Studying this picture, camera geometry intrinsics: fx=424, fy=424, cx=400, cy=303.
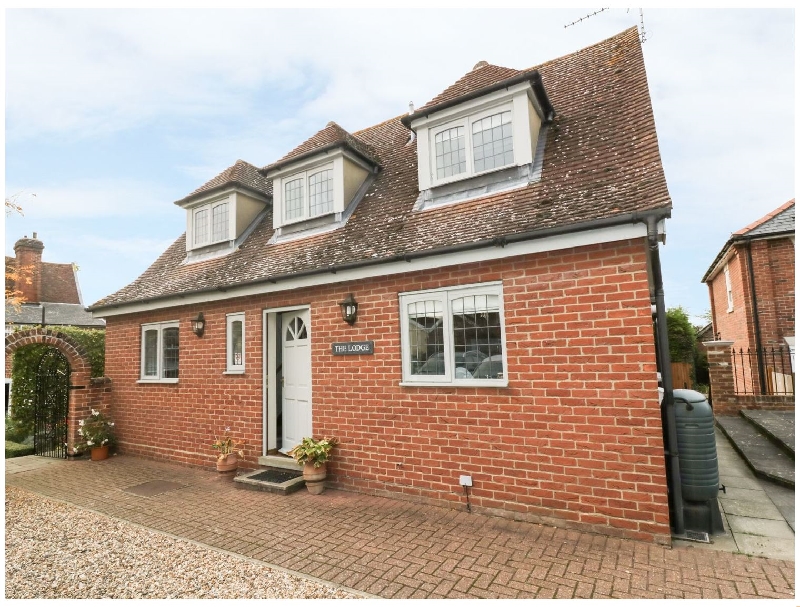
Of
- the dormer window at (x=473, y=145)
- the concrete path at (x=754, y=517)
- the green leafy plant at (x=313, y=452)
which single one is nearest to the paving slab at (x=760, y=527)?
the concrete path at (x=754, y=517)

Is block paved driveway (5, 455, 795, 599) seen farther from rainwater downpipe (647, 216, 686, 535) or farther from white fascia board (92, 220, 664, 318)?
white fascia board (92, 220, 664, 318)

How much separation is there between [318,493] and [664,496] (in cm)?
464

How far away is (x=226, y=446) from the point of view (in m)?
7.88

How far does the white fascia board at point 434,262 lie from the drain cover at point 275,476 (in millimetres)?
3171

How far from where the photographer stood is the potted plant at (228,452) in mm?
7734

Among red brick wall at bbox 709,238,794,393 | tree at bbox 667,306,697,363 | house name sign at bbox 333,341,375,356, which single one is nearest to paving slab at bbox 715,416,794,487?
red brick wall at bbox 709,238,794,393

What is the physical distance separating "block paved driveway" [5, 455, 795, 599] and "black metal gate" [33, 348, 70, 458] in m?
4.05

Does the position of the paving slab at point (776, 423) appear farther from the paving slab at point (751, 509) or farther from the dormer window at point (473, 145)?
the dormer window at point (473, 145)

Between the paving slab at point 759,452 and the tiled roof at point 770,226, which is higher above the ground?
the tiled roof at point 770,226

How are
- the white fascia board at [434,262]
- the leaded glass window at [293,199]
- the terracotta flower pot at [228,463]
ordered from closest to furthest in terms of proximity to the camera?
1. the white fascia board at [434,262]
2. the terracotta flower pot at [228,463]
3. the leaded glass window at [293,199]

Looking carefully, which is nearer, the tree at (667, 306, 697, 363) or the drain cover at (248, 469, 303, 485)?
the drain cover at (248, 469, 303, 485)

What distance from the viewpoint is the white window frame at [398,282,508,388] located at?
5578mm

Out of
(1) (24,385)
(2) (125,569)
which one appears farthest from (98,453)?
(2) (125,569)

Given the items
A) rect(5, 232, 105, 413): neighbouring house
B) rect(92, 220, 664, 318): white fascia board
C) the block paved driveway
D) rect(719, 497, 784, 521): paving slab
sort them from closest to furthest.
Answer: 1. the block paved driveway
2. rect(92, 220, 664, 318): white fascia board
3. rect(719, 497, 784, 521): paving slab
4. rect(5, 232, 105, 413): neighbouring house
